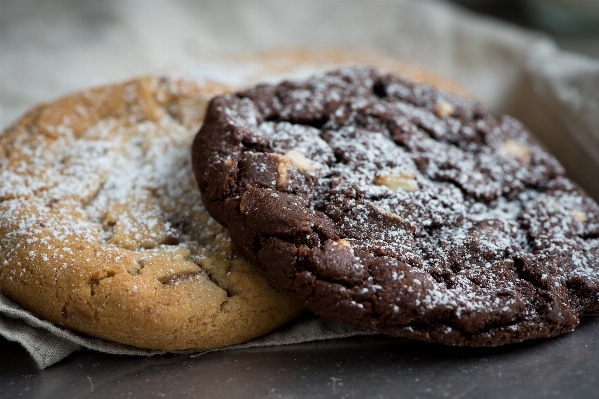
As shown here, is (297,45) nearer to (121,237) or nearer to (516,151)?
(516,151)

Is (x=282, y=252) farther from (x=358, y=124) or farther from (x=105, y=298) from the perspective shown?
(x=358, y=124)

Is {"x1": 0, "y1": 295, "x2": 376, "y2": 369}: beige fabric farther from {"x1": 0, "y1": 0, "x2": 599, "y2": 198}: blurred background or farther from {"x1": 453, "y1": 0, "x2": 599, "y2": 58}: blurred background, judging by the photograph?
{"x1": 453, "y1": 0, "x2": 599, "y2": 58}: blurred background

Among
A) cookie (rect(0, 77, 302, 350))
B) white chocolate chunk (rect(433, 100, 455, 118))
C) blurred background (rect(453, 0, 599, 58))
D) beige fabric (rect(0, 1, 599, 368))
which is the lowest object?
cookie (rect(0, 77, 302, 350))

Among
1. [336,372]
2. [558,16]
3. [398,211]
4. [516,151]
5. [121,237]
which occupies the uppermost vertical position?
[558,16]

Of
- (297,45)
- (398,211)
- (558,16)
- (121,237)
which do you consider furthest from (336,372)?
(558,16)

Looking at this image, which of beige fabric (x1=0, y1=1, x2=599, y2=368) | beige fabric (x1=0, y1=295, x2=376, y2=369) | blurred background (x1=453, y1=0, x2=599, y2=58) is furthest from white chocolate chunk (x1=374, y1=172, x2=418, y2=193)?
blurred background (x1=453, y1=0, x2=599, y2=58)
